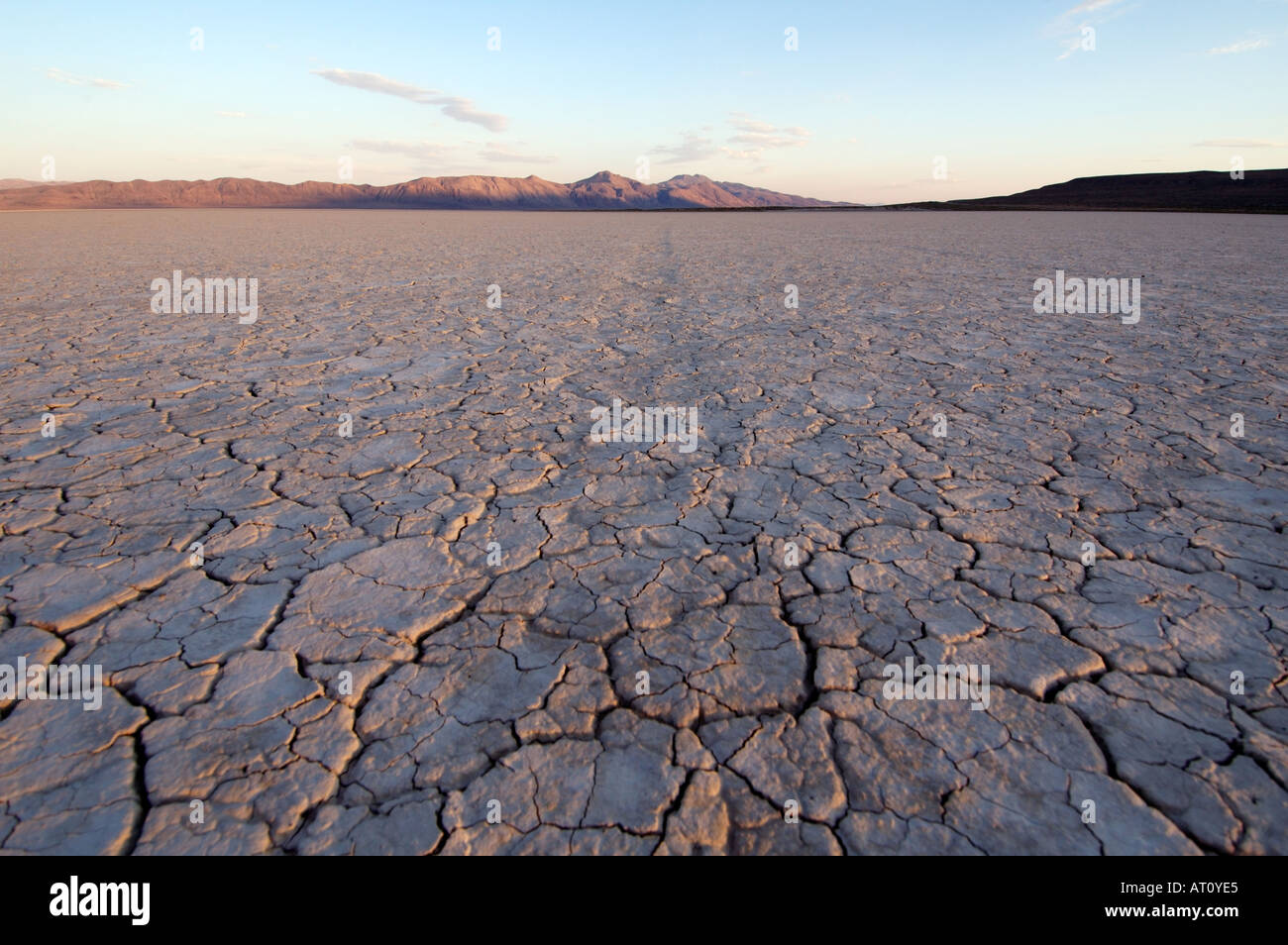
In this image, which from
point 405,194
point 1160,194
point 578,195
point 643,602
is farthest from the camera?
point 578,195

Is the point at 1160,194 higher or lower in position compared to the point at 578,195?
lower

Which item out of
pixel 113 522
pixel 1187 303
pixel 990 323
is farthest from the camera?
pixel 1187 303

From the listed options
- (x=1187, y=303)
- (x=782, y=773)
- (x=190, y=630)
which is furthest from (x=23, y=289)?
(x=1187, y=303)

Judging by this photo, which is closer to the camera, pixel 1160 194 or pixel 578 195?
pixel 1160 194

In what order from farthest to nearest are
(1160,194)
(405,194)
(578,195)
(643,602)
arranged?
(578,195) → (405,194) → (1160,194) → (643,602)

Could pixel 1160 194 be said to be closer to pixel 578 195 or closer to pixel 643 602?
pixel 643 602

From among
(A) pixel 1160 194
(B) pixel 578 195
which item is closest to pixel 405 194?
(B) pixel 578 195
